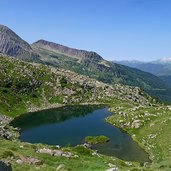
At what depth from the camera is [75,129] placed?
13238cm

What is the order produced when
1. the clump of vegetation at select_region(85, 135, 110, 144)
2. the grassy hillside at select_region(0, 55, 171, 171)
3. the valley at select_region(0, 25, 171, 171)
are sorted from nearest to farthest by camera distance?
the grassy hillside at select_region(0, 55, 171, 171)
the valley at select_region(0, 25, 171, 171)
the clump of vegetation at select_region(85, 135, 110, 144)

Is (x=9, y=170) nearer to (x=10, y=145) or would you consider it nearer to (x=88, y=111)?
(x=10, y=145)

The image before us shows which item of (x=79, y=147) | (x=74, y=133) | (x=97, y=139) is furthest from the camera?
(x=74, y=133)

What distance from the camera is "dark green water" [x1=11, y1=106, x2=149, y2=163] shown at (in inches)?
3833

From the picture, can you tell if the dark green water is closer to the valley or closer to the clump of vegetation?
the valley

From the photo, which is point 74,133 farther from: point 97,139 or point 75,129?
point 97,139

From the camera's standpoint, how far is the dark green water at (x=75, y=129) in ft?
319

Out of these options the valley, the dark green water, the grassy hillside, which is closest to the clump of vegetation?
the valley

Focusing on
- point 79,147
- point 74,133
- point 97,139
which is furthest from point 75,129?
point 79,147

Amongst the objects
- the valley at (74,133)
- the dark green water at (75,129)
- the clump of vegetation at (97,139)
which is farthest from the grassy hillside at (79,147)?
the clump of vegetation at (97,139)

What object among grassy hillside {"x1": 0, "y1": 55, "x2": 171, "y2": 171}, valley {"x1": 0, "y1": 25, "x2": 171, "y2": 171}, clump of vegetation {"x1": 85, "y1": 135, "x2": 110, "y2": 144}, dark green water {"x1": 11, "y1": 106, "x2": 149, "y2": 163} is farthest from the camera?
clump of vegetation {"x1": 85, "y1": 135, "x2": 110, "y2": 144}

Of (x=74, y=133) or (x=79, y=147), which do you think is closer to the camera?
(x=79, y=147)

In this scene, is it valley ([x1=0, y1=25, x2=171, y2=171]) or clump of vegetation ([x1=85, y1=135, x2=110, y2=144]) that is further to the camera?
clump of vegetation ([x1=85, y1=135, x2=110, y2=144])

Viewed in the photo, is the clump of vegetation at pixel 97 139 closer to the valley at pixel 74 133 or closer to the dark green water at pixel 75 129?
the valley at pixel 74 133
